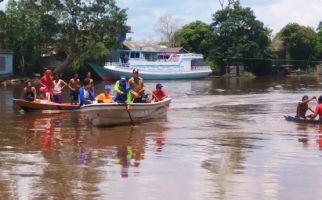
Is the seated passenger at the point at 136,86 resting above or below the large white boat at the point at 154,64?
below

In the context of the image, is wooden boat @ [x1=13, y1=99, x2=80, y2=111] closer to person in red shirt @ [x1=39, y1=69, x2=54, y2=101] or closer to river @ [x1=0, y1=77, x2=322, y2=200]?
person in red shirt @ [x1=39, y1=69, x2=54, y2=101]

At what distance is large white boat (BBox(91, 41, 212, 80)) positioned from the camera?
60.3 metres

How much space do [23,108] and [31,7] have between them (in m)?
34.1

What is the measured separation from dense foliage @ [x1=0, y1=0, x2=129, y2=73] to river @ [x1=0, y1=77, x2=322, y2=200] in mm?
34190

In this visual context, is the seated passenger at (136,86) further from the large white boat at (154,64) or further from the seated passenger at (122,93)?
the large white boat at (154,64)

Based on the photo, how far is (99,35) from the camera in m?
56.0

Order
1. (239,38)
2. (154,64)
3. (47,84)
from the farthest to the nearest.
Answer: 1. (239,38)
2. (154,64)
3. (47,84)

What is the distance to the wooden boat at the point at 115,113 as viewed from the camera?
16.0 meters

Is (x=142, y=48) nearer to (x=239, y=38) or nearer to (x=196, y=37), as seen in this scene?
(x=196, y=37)

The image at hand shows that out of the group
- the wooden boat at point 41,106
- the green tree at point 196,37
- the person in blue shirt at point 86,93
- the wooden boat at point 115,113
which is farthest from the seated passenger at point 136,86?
the green tree at point 196,37

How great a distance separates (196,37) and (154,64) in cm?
1303

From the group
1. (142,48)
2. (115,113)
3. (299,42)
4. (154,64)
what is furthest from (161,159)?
(299,42)

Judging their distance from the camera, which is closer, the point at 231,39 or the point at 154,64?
the point at 154,64

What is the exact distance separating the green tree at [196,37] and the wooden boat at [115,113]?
183 feet
